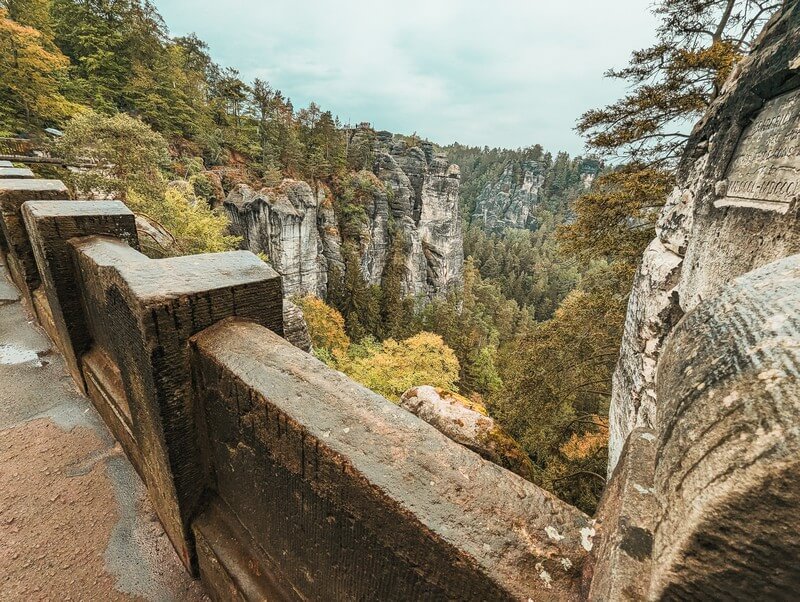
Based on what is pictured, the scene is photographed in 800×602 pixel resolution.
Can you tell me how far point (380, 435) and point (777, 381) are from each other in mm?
957

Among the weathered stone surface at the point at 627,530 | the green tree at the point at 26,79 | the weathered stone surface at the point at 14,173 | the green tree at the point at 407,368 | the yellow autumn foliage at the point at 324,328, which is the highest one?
the green tree at the point at 26,79

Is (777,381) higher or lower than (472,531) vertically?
higher

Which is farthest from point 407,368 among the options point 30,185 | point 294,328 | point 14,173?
point 30,185

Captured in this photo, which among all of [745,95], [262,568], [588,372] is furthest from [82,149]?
[588,372]

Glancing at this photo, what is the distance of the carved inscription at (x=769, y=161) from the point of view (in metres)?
3.16

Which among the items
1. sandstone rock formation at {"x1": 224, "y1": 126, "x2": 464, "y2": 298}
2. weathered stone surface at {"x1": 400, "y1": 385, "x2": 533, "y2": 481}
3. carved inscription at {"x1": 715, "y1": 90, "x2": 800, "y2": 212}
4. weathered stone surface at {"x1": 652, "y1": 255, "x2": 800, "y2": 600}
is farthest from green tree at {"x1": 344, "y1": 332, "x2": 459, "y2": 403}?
weathered stone surface at {"x1": 652, "y1": 255, "x2": 800, "y2": 600}

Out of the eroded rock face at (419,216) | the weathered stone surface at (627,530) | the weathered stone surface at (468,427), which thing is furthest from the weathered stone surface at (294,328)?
the eroded rock face at (419,216)

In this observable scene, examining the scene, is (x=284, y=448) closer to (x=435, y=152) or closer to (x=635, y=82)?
(x=635, y=82)

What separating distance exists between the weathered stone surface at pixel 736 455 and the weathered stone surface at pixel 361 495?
0.44 m

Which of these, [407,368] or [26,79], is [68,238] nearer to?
[407,368]

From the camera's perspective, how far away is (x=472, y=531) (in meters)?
0.91

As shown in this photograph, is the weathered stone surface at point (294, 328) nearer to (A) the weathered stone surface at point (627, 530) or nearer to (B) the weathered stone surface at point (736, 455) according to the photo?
(A) the weathered stone surface at point (627, 530)

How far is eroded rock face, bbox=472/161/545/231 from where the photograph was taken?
11281cm

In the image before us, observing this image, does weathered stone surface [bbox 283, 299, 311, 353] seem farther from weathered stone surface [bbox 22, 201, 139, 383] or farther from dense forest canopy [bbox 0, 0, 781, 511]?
weathered stone surface [bbox 22, 201, 139, 383]
